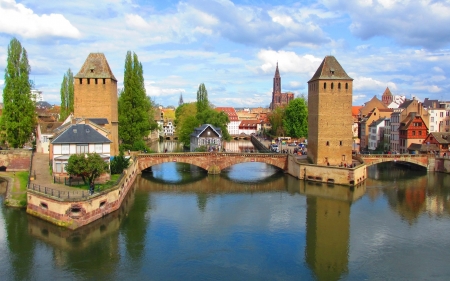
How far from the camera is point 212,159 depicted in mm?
49344

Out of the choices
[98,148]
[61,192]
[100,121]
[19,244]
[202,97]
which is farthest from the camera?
[202,97]

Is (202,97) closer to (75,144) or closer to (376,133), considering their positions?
(376,133)

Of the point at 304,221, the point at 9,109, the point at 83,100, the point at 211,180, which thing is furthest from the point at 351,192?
the point at 9,109

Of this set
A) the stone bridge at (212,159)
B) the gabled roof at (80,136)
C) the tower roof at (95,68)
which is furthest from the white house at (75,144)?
the stone bridge at (212,159)

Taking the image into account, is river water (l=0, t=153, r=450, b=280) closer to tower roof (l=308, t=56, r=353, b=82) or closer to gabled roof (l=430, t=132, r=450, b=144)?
tower roof (l=308, t=56, r=353, b=82)

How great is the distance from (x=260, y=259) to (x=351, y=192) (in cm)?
2001

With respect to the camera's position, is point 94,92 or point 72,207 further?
point 94,92

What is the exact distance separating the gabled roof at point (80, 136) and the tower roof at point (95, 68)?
11.7 m

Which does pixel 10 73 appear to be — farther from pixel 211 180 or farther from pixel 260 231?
pixel 260 231

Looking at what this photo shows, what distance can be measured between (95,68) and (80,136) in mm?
13884

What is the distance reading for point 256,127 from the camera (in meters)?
135

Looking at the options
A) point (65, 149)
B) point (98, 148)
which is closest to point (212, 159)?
point (98, 148)

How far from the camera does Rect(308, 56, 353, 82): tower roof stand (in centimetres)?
4556

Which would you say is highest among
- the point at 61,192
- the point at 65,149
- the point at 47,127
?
the point at 47,127
